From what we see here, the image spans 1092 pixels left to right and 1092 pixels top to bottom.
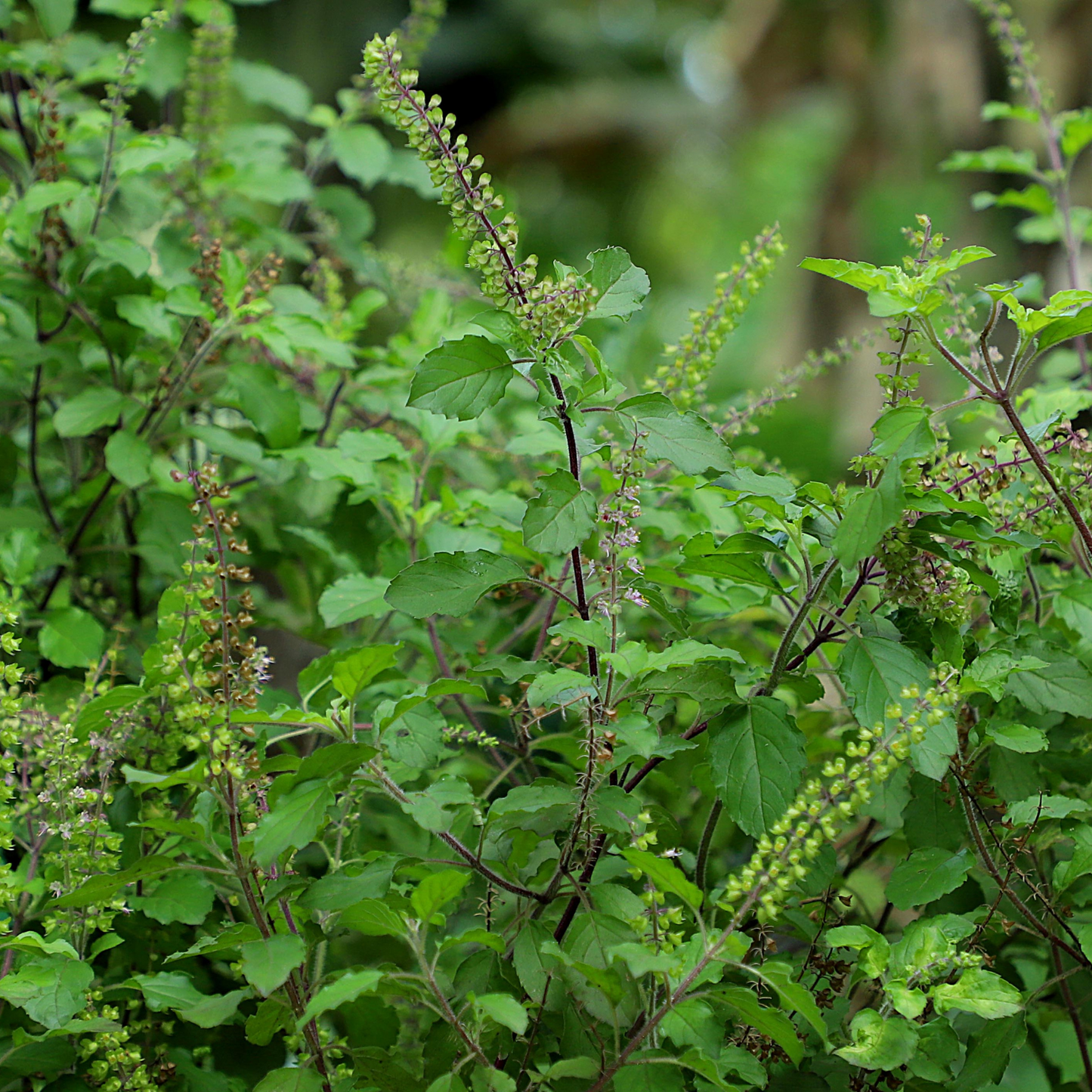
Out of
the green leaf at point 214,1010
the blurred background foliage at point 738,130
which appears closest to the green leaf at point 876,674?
the green leaf at point 214,1010

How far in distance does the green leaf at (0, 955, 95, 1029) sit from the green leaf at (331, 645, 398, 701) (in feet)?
0.88

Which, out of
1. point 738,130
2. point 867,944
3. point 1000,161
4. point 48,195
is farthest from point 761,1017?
point 738,130

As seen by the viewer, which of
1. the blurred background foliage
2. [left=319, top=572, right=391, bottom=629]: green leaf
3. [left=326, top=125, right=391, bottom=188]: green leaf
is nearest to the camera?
[left=319, top=572, right=391, bottom=629]: green leaf

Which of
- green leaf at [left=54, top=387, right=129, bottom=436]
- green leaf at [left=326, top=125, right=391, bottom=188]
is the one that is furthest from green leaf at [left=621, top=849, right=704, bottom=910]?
green leaf at [left=326, top=125, right=391, bottom=188]

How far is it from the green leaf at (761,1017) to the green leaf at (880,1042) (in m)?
0.04

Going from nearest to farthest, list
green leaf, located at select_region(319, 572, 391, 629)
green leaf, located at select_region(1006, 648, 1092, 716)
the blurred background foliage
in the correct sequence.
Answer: green leaf, located at select_region(1006, 648, 1092, 716) → green leaf, located at select_region(319, 572, 391, 629) → the blurred background foliage

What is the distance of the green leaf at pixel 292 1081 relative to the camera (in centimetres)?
67

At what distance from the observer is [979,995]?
670 millimetres

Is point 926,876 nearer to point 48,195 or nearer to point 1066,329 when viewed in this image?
point 1066,329

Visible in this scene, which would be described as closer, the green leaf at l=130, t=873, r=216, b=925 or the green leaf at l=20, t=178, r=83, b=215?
the green leaf at l=130, t=873, r=216, b=925

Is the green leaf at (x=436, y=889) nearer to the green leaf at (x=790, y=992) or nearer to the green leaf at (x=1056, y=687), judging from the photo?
the green leaf at (x=790, y=992)

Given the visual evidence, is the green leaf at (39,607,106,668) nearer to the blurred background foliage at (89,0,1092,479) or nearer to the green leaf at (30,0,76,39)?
the green leaf at (30,0,76,39)

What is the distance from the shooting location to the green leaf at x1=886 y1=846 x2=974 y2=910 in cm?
74

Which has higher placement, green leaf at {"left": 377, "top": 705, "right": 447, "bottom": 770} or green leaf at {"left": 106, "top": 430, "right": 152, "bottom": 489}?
green leaf at {"left": 106, "top": 430, "right": 152, "bottom": 489}
